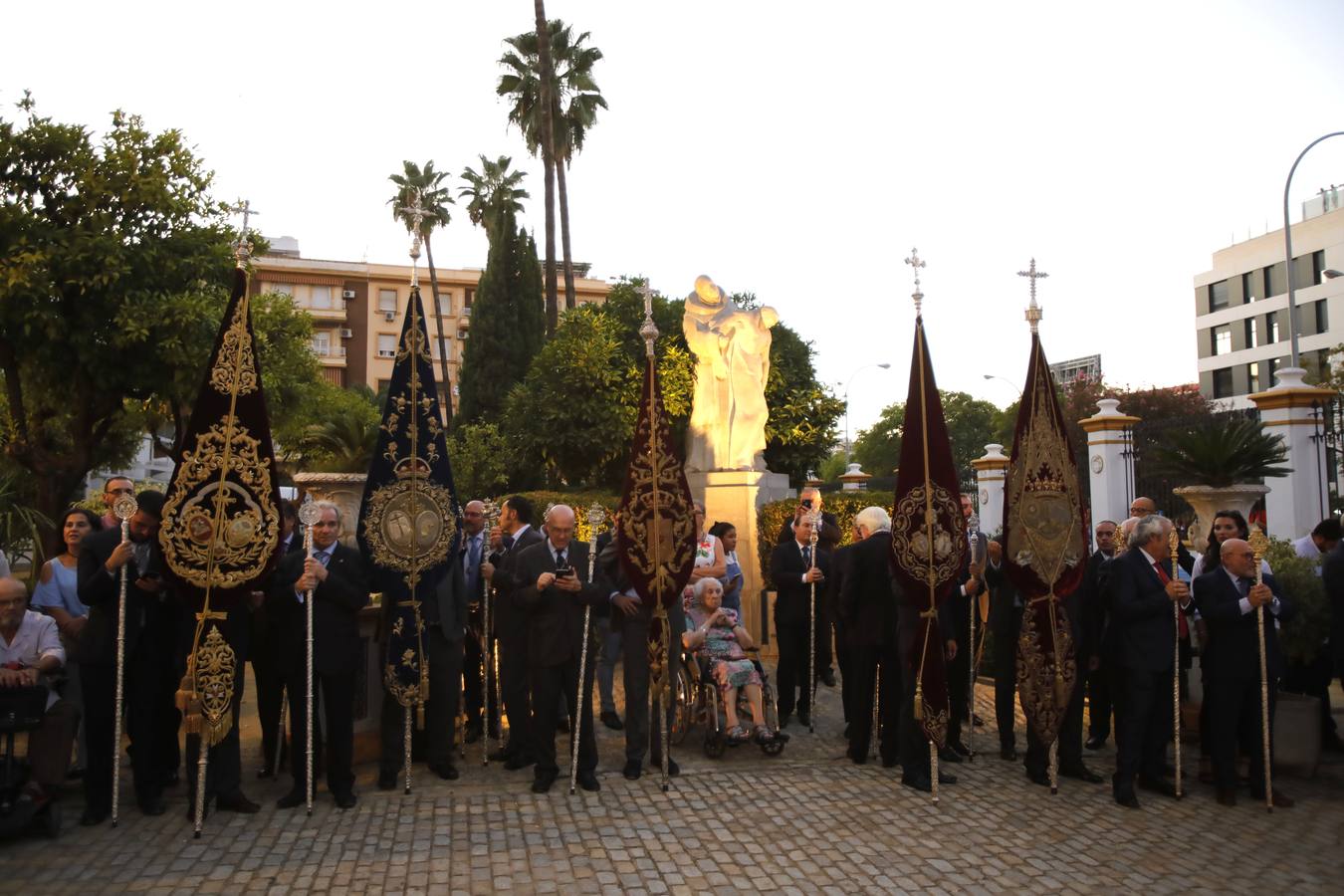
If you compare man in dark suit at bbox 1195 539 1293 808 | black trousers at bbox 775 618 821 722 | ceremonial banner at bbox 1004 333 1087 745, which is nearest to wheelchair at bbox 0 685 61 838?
black trousers at bbox 775 618 821 722

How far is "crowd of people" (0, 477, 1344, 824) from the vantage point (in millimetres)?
6230

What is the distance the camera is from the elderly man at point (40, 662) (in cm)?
604

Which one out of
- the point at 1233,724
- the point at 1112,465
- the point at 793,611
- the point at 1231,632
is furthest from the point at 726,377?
the point at 1233,724

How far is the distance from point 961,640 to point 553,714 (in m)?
3.38

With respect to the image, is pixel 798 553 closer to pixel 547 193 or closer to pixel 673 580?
pixel 673 580

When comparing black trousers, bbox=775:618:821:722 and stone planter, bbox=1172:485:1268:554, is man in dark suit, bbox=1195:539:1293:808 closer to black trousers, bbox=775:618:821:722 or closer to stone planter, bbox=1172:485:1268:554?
stone planter, bbox=1172:485:1268:554

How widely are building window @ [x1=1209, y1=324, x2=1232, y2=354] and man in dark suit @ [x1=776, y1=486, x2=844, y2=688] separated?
45.9 m

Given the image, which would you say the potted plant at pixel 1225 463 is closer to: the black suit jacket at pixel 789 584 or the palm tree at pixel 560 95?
the black suit jacket at pixel 789 584

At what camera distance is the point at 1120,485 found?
14812 millimetres

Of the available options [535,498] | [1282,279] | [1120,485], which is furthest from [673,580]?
[1282,279]

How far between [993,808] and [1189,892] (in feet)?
5.01

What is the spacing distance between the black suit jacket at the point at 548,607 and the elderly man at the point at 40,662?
9.04 ft

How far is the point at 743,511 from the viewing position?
14.1 m

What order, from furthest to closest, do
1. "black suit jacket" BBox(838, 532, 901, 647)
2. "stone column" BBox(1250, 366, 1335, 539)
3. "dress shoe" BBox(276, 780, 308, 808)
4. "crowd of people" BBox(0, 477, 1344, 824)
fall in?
"stone column" BBox(1250, 366, 1335, 539)
"black suit jacket" BBox(838, 532, 901, 647)
"dress shoe" BBox(276, 780, 308, 808)
"crowd of people" BBox(0, 477, 1344, 824)
